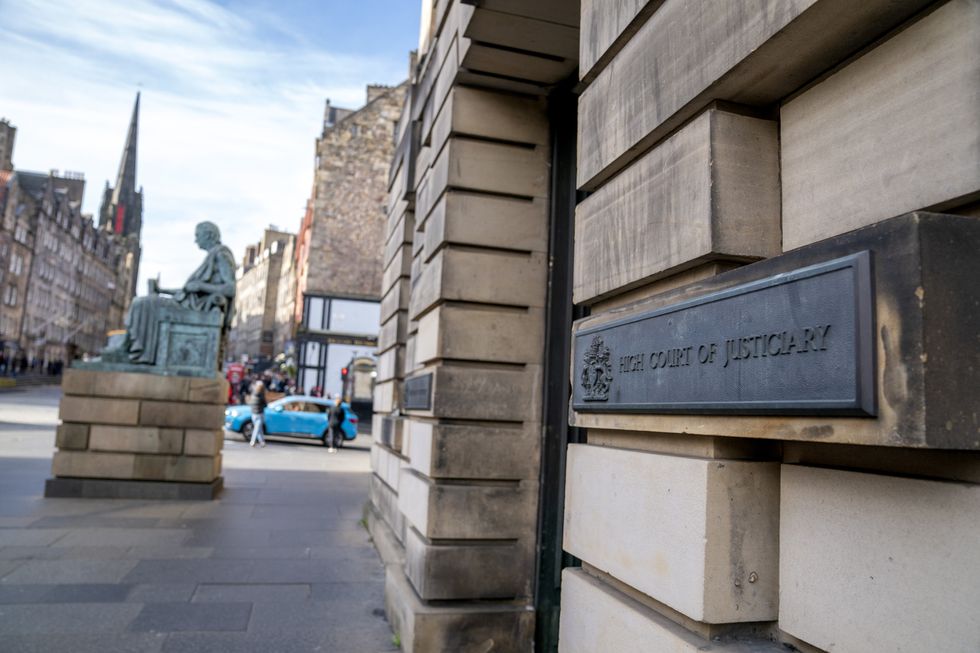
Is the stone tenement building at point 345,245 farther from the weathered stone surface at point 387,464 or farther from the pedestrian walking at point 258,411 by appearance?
the weathered stone surface at point 387,464

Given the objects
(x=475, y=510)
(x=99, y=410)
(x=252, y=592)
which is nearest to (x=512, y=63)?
(x=475, y=510)

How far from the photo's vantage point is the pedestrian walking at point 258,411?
64.7ft

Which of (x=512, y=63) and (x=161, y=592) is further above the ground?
(x=512, y=63)

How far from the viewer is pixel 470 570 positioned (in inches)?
183

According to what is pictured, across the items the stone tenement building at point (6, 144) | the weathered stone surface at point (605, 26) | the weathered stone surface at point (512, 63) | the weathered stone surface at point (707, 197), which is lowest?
the weathered stone surface at point (707, 197)

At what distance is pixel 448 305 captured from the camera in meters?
4.82

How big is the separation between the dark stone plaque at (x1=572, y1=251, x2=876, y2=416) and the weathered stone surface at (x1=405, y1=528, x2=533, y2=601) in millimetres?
2749

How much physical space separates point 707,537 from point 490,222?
358cm

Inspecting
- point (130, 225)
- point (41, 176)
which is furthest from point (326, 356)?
point (130, 225)

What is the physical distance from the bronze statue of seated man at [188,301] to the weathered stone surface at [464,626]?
24.5 ft

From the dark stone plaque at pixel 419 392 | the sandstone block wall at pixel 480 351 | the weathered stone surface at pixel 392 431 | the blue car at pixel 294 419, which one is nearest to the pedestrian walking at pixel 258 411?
the blue car at pixel 294 419

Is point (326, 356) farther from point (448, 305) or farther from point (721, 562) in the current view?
point (721, 562)

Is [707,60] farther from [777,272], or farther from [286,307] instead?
[286,307]

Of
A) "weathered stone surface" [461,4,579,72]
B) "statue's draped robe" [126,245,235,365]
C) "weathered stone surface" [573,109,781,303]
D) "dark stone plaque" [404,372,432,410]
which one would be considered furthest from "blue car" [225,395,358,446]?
"weathered stone surface" [573,109,781,303]
